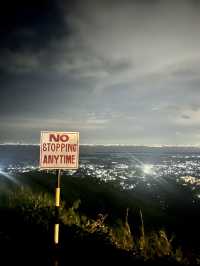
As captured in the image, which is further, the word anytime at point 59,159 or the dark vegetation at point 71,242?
the word anytime at point 59,159

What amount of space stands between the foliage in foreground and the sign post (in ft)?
6.48

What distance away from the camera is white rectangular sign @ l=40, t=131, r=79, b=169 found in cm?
966

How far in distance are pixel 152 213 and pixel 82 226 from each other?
66.7 feet

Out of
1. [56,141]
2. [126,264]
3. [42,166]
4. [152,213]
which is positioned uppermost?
[56,141]

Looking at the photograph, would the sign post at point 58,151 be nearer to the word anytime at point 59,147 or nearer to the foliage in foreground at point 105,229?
the word anytime at point 59,147

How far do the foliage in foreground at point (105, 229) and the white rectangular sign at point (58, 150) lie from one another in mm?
2324

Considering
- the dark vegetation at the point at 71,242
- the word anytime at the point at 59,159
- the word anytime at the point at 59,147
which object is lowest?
the dark vegetation at the point at 71,242

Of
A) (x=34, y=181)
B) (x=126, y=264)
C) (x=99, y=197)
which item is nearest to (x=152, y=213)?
(x=99, y=197)

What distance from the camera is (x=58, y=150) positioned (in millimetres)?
9734

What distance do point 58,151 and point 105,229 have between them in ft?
10.9

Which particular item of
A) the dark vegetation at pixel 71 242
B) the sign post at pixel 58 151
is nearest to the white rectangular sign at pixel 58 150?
the sign post at pixel 58 151

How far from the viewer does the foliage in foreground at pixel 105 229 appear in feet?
31.5

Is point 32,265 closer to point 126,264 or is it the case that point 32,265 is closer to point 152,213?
point 126,264

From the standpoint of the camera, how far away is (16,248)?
9.91 meters
